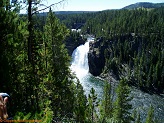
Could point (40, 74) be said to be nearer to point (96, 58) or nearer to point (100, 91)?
point (100, 91)

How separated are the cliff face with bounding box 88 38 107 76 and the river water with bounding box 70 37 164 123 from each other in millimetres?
3254

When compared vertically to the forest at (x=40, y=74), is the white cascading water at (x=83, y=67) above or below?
below

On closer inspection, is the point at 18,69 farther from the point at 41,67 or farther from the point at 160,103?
the point at 160,103

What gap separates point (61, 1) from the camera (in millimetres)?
11539

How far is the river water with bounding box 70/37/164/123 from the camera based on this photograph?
218 feet

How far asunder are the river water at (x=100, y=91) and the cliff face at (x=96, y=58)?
3.25 metres

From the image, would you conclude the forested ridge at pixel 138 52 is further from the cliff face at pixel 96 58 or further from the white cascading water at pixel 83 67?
the white cascading water at pixel 83 67

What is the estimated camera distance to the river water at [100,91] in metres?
66.4

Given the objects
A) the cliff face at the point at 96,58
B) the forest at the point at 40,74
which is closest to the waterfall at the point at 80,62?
the cliff face at the point at 96,58

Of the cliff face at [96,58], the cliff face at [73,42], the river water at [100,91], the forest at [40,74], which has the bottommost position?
the river water at [100,91]

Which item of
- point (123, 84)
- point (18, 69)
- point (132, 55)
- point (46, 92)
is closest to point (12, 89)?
point (18, 69)

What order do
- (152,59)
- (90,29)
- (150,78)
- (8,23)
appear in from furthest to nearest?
(90,29)
(152,59)
(150,78)
(8,23)

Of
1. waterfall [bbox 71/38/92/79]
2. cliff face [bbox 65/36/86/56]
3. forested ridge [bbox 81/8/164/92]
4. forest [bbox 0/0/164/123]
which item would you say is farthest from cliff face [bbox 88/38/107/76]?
forest [bbox 0/0/164/123]

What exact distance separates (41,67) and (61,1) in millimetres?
11962
